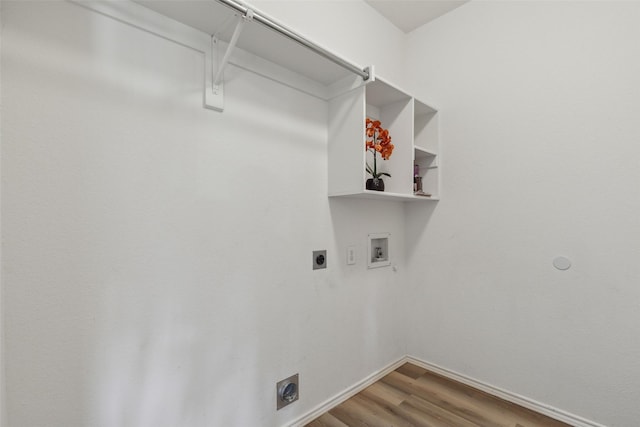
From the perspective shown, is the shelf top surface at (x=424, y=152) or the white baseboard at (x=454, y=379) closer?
Result: the white baseboard at (x=454, y=379)

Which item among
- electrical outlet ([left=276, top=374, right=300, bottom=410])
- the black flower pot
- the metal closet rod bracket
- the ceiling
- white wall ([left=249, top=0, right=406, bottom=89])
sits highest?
the ceiling

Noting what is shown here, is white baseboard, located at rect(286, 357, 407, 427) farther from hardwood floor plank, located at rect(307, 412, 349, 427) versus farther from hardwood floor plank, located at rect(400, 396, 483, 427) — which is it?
hardwood floor plank, located at rect(400, 396, 483, 427)

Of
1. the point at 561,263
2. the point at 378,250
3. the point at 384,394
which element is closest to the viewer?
the point at 561,263

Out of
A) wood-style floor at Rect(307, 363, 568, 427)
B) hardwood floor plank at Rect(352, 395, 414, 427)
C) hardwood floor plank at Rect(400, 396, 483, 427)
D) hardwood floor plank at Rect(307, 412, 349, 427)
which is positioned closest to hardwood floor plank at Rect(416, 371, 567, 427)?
wood-style floor at Rect(307, 363, 568, 427)

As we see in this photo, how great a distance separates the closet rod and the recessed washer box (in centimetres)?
102

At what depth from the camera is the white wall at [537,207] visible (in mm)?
1424

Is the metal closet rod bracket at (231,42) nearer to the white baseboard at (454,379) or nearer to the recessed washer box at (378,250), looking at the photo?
the recessed washer box at (378,250)

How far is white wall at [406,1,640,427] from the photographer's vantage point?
1.42m

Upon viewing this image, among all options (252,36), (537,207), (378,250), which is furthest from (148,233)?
(537,207)

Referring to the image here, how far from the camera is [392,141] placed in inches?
75.9

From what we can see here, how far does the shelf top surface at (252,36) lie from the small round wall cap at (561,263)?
154 cm

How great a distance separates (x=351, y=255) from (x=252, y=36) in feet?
4.17

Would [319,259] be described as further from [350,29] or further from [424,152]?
[350,29]

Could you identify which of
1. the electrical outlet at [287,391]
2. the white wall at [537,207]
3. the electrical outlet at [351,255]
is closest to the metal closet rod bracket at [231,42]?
the electrical outlet at [351,255]
